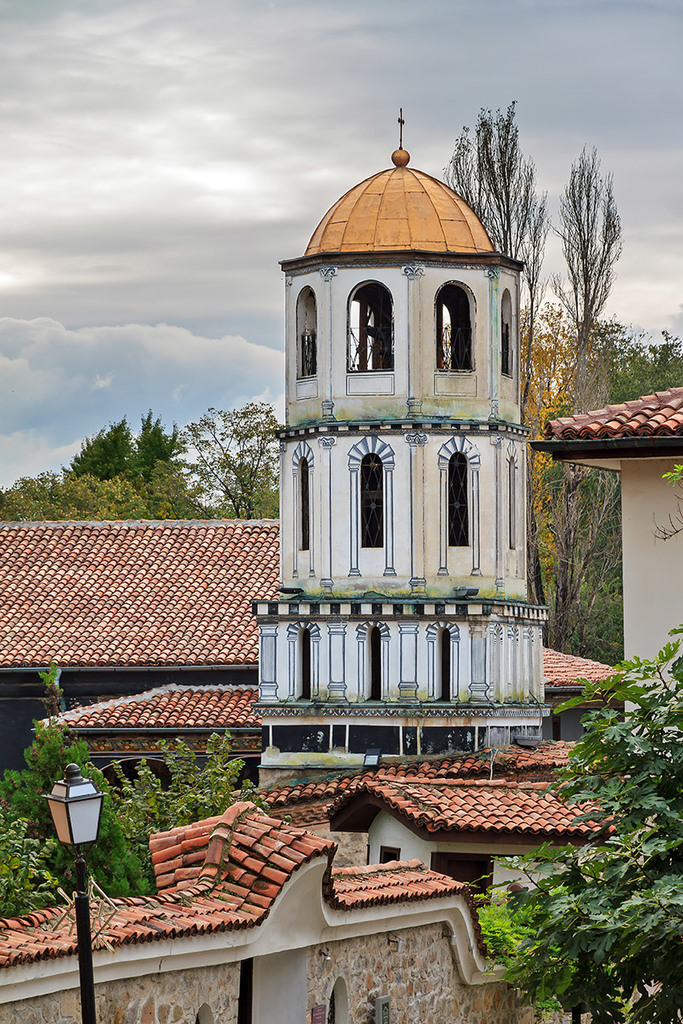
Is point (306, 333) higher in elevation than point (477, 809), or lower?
higher

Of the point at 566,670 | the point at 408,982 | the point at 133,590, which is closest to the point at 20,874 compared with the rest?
the point at 408,982

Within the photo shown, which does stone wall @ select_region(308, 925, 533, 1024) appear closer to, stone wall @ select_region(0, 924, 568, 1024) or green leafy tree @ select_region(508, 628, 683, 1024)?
stone wall @ select_region(0, 924, 568, 1024)

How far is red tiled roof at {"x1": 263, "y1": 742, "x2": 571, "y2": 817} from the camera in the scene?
957 inches

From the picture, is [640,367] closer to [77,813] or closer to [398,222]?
[398,222]

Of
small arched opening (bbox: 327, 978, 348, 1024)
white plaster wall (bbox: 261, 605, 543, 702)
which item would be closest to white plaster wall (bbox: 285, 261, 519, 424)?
white plaster wall (bbox: 261, 605, 543, 702)

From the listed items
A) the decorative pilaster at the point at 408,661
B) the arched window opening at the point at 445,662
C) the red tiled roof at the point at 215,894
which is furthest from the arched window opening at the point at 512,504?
the red tiled roof at the point at 215,894

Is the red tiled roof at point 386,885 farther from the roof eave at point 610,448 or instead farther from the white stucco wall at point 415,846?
the white stucco wall at point 415,846

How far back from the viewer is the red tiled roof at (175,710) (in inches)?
1090

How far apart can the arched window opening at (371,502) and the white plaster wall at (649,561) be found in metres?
11.5

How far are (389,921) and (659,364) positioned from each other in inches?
1745

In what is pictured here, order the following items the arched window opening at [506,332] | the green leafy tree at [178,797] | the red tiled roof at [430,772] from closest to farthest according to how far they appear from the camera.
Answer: the green leafy tree at [178,797] < the red tiled roof at [430,772] < the arched window opening at [506,332]

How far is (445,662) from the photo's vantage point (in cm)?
2592

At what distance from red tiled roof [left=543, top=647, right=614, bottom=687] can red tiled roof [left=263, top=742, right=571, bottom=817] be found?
226 inches

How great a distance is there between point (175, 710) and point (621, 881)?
1862 centimetres
